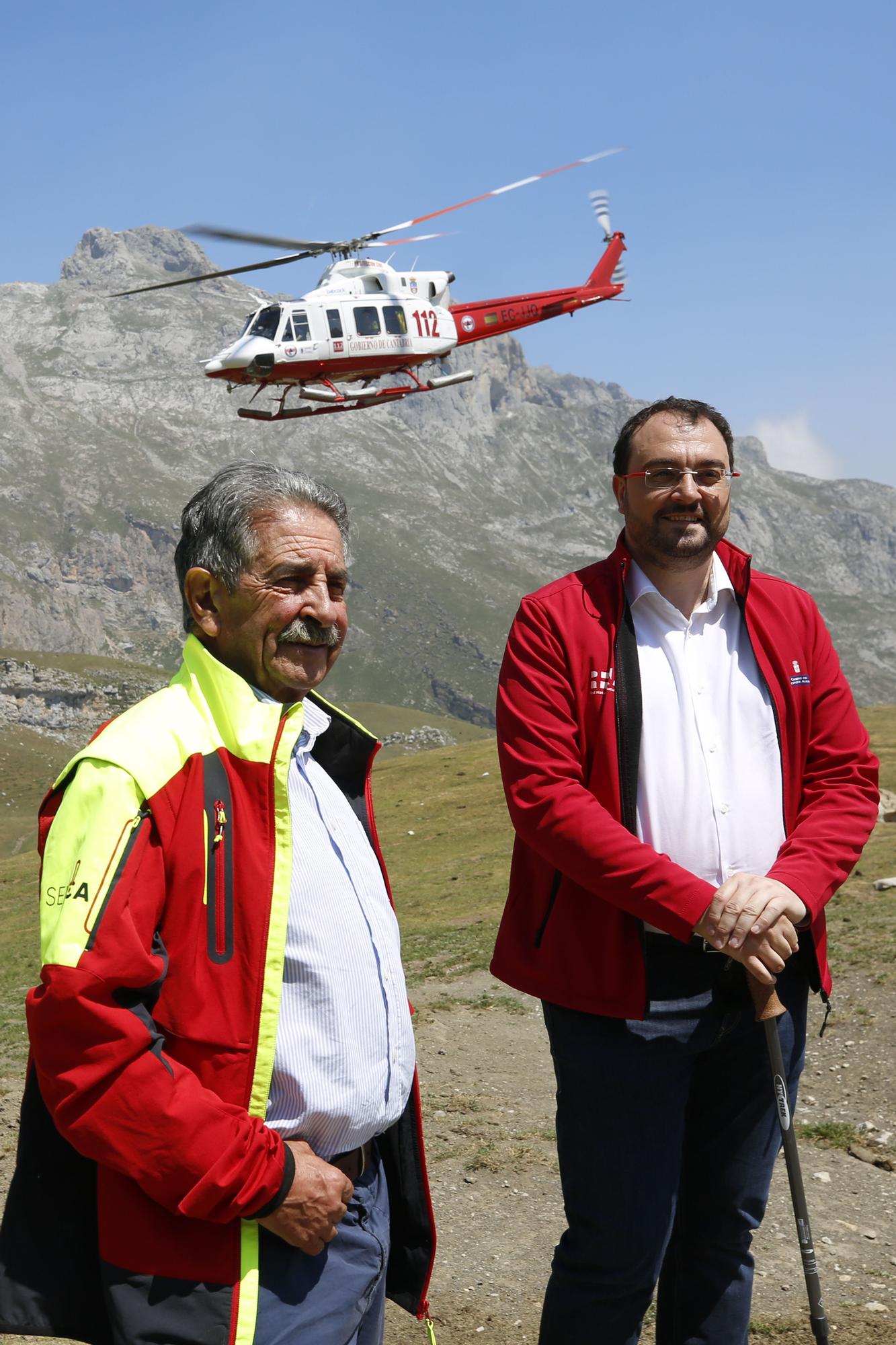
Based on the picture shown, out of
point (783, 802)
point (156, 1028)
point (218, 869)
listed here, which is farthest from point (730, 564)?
point (156, 1028)

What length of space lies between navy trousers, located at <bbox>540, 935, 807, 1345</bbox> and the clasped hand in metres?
0.19

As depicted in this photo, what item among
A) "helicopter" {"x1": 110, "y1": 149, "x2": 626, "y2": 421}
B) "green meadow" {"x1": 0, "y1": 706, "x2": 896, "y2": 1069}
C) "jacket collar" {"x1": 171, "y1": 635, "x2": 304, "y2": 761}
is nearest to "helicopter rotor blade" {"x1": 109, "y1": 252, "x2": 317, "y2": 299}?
"helicopter" {"x1": 110, "y1": 149, "x2": 626, "y2": 421}

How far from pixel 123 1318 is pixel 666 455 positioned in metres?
2.95

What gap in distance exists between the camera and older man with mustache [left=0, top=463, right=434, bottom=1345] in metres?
2.41

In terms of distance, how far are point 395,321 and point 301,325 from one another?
2.75 m

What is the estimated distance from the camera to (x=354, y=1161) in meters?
2.91

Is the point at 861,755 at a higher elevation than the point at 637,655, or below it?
below

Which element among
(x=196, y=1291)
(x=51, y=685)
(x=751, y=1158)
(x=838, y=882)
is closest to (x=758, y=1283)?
(x=751, y=1158)

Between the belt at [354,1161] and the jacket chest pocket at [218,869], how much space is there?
680mm

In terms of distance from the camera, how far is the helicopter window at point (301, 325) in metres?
30.0

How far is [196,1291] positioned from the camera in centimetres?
252

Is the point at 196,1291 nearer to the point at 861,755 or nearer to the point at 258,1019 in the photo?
the point at 258,1019

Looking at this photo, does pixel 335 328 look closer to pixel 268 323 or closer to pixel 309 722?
pixel 268 323

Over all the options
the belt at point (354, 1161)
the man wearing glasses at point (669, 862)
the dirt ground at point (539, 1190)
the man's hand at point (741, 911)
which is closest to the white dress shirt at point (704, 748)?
the man wearing glasses at point (669, 862)
